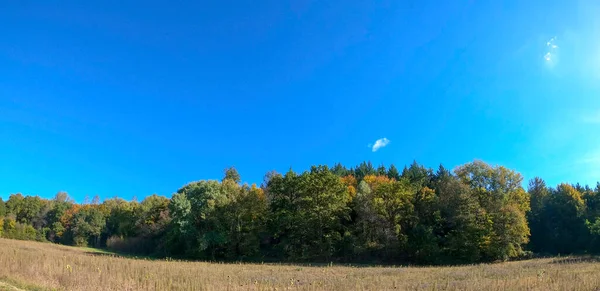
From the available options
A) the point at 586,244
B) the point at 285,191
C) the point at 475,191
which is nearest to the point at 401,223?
the point at 475,191

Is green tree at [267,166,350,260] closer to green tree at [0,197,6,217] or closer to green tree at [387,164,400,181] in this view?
green tree at [387,164,400,181]

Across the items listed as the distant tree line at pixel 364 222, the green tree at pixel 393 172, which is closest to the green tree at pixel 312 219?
the distant tree line at pixel 364 222

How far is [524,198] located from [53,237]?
377ft

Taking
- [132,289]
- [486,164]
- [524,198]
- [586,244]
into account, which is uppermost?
[486,164]

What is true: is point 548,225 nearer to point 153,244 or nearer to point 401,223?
point 401,223

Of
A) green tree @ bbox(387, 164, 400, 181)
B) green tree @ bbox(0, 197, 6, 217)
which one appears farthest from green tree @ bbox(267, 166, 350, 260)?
green tree @ bbox(0, 197, 6, 217)

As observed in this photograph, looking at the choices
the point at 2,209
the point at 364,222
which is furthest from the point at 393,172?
the point at 2,209

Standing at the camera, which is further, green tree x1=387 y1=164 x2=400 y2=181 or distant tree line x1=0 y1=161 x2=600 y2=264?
green tree x1=387 y1=164 x2=400 y2=181

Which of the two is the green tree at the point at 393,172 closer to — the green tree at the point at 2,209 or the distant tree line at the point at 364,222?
the distant tree line at the point at 364,222

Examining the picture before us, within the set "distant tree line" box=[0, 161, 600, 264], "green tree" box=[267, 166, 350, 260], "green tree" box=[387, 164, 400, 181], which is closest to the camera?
"distant tree line" box=[0, 161, 600, 264]

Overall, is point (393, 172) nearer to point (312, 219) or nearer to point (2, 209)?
point (312, 219)

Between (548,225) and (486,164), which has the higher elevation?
(486,164)

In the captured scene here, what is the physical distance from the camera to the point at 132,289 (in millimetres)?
12594

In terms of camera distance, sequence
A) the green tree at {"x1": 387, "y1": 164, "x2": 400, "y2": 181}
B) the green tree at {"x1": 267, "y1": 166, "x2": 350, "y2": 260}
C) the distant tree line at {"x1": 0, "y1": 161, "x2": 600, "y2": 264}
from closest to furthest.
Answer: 1. the distant tree line at {"x1": 0, "y1": 161, "x2": 600, "y2": 264}
2. the green tree at {"x1": 267, "y1": 166, "x2": 350, "y2": 260}
3. the green tree at {"x1": 387, "y1": 164, "x2": 400, "y2": 181}
